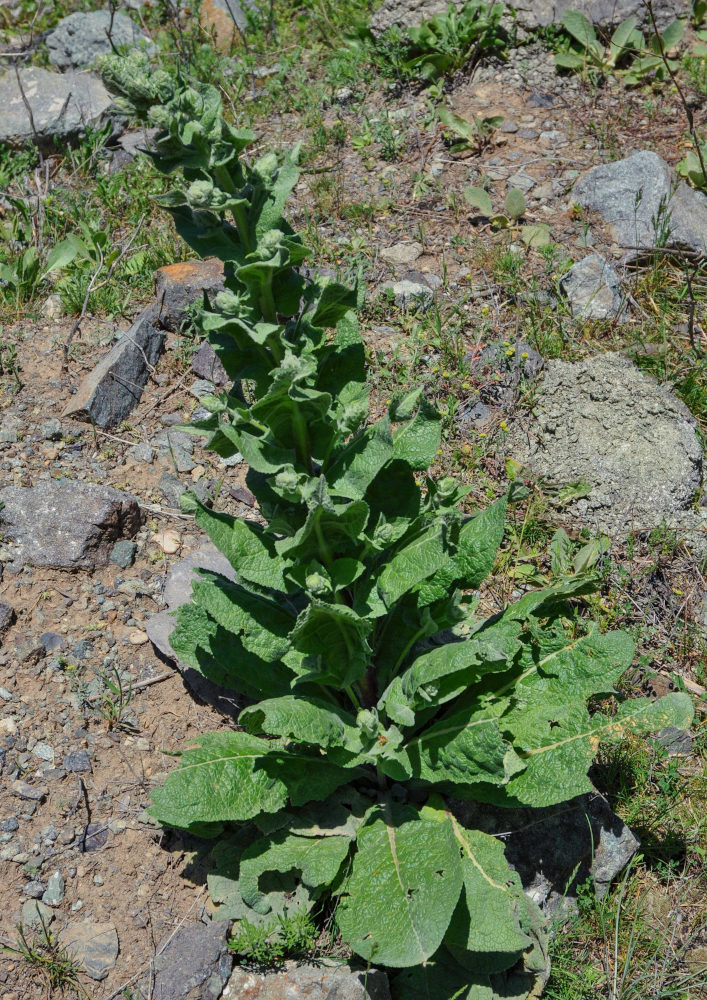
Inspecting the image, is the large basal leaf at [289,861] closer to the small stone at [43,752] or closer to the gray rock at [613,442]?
the small stone at [43,752]

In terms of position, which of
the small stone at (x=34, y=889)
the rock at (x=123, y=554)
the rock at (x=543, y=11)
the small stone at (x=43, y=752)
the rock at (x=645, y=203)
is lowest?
the small stone at (x=34, y=889)

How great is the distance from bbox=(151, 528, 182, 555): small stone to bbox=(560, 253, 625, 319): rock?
8.69 ft

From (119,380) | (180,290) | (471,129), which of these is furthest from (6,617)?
(471,129)

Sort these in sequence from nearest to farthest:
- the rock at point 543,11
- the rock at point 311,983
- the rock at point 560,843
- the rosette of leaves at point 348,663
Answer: the rosette of leaves at point 348,663 < the rock at point 311,983 < the rock at point 560,843 < the rock at point 543,11

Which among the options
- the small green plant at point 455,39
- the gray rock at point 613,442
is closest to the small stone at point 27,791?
the gray rock at point 613,442

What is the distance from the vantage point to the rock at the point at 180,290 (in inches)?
213

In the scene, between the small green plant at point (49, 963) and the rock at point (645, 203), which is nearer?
the small green plant at point (49, 963)

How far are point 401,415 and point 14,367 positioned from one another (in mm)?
3002

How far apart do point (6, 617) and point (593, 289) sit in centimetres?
368

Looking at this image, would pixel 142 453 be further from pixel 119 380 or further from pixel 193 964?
pixel 193 964

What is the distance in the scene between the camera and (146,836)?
140 inches

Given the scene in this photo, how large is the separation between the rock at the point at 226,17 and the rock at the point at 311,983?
25.2ft

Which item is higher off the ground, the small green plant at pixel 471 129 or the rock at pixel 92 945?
the small green plant at pixel 471 129

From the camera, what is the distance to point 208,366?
17.2 ft
